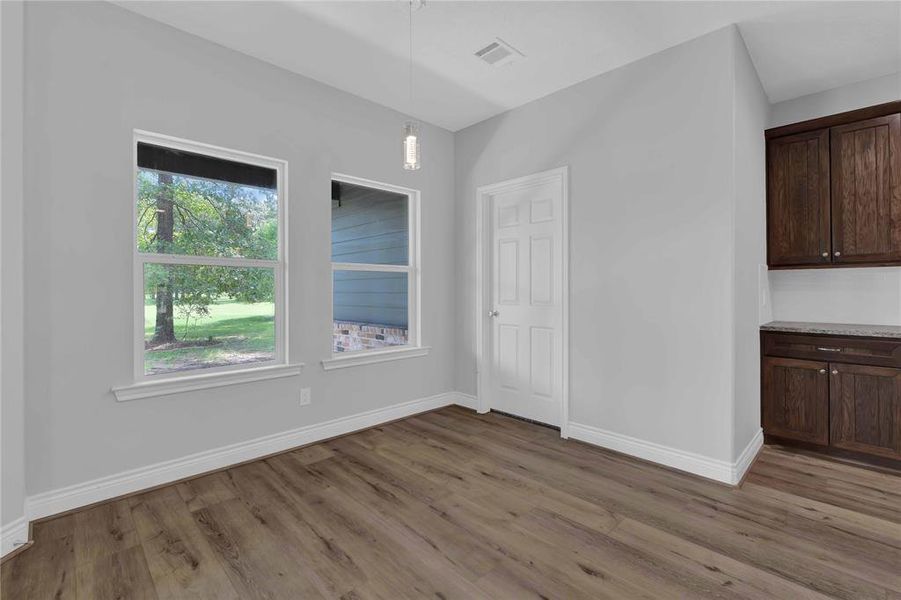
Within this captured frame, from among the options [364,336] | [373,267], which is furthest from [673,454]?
[373,267]

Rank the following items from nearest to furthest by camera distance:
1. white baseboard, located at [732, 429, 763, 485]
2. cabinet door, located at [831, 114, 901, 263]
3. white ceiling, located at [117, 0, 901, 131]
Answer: white ceiling, located at [117, 0, 901, 131] → white baseboard, located at [732, 429, 763, 485] → cabinet door, located at [831, 114, 901, 263]

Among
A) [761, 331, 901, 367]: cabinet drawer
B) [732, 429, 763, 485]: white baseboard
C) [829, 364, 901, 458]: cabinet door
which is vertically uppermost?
[761, 331, 901, 367]: cabinet drawer

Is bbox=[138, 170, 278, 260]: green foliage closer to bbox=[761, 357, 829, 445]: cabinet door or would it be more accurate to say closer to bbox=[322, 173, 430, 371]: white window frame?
bbox=[322, 173, 430, 371]: white window frame

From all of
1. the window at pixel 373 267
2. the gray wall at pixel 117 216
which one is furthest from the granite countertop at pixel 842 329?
the gray wall at pixel 117 216

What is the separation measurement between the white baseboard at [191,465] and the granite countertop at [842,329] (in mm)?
3213

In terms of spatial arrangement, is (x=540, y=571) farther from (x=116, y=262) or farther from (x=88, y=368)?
(x=116, y=262)

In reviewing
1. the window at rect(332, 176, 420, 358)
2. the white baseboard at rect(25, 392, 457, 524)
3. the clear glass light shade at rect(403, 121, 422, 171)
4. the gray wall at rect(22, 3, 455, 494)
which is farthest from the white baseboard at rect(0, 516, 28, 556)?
the clear glass light shade at rect(403, 121, 422, 171)

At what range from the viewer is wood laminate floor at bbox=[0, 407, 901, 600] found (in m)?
1.77

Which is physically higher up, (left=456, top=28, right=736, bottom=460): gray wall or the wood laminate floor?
(left=456, top=28, right=736, bottom=460): gray wall

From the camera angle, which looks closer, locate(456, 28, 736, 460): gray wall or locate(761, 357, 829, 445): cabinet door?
locate(456, 28, 736, 460): gray wall

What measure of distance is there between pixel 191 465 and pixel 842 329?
462 cm

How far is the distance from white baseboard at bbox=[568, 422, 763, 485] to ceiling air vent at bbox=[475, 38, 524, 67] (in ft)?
9.31

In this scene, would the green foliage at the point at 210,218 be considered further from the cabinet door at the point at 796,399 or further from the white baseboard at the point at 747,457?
the cabinet door at the point at 796,399

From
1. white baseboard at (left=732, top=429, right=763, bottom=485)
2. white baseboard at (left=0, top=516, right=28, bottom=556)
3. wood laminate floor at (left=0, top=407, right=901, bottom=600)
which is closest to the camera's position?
wood laminate floor at (left=0, top=407, right=901, bottom=600)
